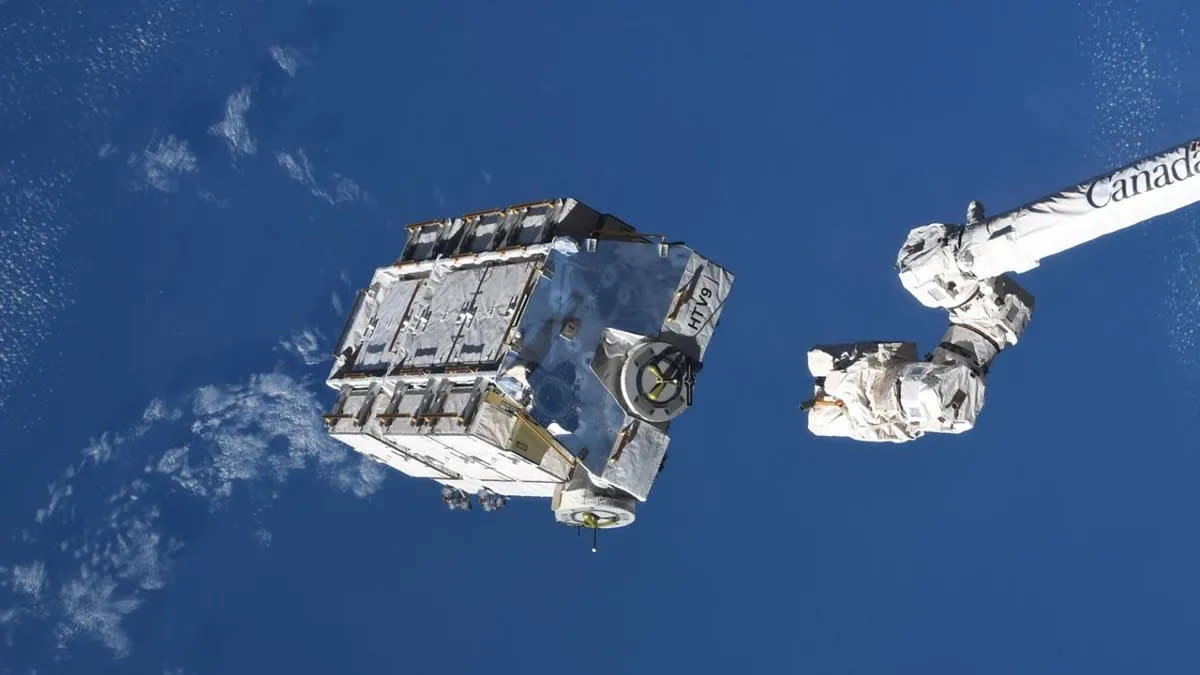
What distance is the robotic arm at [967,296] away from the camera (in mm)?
22094

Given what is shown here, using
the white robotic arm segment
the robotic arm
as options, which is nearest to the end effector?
the robotic arm

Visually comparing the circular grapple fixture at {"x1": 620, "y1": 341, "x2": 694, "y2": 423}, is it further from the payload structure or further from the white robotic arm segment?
the white robotic arm segment

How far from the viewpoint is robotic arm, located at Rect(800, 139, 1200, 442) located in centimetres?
2209

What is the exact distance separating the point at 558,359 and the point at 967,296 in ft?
26.6

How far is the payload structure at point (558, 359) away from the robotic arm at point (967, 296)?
343 cm

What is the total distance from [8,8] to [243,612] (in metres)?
22.1

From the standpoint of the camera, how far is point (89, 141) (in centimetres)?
4438

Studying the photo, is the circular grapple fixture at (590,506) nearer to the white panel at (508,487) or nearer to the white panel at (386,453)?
the white panel at (508,487)

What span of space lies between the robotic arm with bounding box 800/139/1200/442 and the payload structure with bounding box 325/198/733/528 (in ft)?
11.3

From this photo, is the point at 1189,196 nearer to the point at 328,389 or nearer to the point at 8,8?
the point at 328,389

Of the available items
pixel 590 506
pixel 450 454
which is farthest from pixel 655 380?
pixel 450 454

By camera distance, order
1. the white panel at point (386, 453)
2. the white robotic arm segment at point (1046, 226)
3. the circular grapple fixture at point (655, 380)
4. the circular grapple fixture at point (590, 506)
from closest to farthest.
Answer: the white robotic arm segment at point (1046, 226) < the circular grapple fixture at point (655, 380) < the circular grapple fixture at point (590, 506) < the white panel at point (386, 453)

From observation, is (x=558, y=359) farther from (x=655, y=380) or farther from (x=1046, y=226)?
(x=1046, y=226)

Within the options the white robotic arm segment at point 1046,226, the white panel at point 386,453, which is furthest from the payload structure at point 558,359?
the white robotic arm segment at point 1046,226
